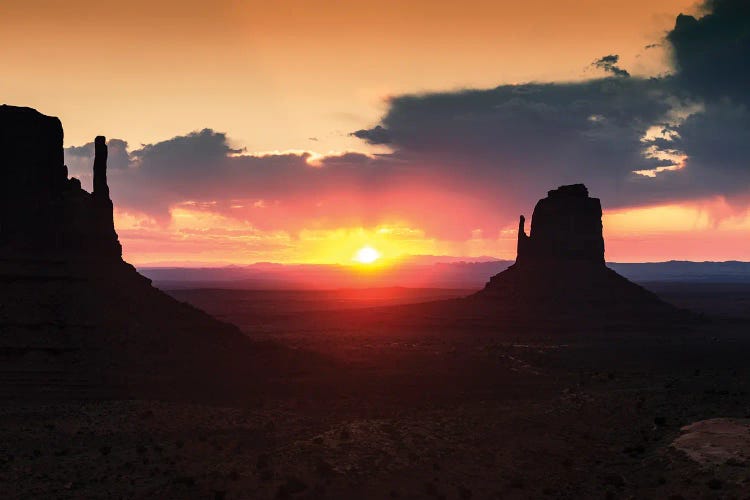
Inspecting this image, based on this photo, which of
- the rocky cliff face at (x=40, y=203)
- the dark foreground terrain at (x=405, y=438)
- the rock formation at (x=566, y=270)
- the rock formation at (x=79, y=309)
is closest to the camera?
the dark foreground terrain at (x=405, y=438)

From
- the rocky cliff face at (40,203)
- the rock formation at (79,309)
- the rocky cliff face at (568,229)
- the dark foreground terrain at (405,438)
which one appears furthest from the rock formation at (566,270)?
the rocky cliff face at (40,203)

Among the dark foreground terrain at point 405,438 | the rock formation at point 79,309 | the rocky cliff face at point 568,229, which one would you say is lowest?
the dark foreground terrain at point 405,438

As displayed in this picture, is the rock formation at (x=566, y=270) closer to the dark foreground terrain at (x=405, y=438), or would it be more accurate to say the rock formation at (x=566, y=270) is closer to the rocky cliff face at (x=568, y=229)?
the rocky cliff face at (x=568, y=229)

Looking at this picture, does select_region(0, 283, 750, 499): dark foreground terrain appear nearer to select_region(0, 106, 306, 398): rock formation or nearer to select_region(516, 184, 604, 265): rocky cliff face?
select_region(0, 106, 306, 398): rock formation

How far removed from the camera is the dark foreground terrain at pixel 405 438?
26.2 metres

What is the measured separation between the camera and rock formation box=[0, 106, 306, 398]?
43.9m

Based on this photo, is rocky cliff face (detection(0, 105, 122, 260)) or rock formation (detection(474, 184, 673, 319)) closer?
rocky cliff face (detection(0, 105, 122, 260))

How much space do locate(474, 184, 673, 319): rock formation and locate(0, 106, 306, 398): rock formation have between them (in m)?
67.6

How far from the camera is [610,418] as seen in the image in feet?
127

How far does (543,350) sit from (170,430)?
166 feet

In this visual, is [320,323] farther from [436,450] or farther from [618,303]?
[436,450]

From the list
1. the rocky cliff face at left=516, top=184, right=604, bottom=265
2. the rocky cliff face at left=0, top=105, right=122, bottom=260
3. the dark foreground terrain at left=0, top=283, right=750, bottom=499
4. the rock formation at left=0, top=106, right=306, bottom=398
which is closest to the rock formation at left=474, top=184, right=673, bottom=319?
the rocky cliff face at left=516, top=184, right=604, bottom=265

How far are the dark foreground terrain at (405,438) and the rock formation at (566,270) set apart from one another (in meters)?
48.5

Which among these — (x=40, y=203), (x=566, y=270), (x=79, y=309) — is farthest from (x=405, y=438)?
(x=566, y=270)
